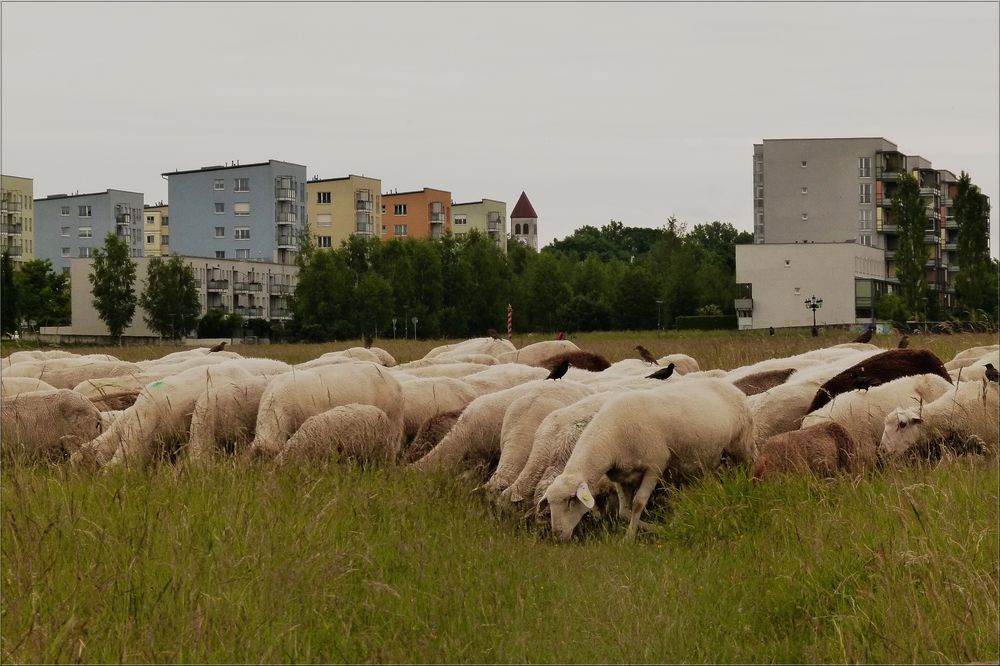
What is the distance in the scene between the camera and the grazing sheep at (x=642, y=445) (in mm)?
9547

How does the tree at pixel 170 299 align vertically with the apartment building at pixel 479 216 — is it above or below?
below

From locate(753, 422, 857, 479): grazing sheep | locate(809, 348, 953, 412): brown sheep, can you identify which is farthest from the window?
locate(753, 422, 857, 479): grazing sheep

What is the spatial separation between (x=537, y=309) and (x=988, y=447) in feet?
335

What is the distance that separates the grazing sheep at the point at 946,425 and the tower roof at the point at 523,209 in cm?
18060

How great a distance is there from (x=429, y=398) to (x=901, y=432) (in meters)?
5.60

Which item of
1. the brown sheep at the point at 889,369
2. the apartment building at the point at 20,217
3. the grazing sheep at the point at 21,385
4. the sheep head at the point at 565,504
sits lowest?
the sheep head at the point at 565,504

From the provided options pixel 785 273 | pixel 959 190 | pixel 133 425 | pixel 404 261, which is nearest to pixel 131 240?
pixel 404 261

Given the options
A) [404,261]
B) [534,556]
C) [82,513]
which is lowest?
[534,556]

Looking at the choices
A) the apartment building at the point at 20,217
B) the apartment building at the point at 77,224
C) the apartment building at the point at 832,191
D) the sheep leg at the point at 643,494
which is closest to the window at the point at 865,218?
the apartment building at the point at 832,191

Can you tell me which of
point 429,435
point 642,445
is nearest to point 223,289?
point 429,435

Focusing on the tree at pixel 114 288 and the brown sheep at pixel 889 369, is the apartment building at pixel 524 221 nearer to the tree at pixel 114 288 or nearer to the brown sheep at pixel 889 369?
the tree at pixel 114 288

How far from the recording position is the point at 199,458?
10.1 m

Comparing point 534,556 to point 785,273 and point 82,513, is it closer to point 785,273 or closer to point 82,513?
point 82,513

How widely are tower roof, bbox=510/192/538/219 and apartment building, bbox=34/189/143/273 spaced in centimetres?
6753
